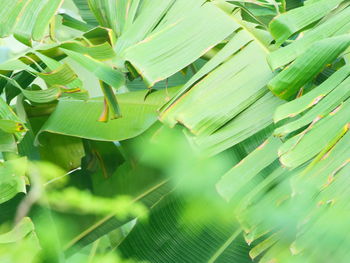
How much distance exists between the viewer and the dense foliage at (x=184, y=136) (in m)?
0.55

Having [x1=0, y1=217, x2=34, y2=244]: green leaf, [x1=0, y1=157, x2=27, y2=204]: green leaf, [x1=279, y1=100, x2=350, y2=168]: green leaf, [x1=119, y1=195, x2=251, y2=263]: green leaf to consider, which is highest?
[x1=279, y1=100, x2=350, y2=168]: green leaf

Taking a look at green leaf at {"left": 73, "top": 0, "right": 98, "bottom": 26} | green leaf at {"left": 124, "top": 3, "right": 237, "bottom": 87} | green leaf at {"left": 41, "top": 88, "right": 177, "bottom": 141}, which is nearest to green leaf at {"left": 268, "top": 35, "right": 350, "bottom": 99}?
green leaf at {"left": 124, "top": 3, "right": 237, "bottom": 87}

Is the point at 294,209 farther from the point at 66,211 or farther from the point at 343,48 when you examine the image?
the point at 66,211

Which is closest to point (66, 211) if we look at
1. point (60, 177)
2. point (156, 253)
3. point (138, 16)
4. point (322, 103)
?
point (60, 177)

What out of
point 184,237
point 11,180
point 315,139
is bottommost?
point 184,237

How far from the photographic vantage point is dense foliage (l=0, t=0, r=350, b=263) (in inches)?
21.5

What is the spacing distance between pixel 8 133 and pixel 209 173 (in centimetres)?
27

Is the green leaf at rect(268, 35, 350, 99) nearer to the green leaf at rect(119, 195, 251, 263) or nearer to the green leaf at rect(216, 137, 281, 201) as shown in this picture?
the green leaf at rect(216, 137, 281, 201)

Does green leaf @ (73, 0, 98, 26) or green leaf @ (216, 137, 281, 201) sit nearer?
green leaf @ (216, 137, 281, 201)

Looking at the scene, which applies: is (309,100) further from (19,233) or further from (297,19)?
(19,233)

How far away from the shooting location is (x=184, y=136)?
76 cm

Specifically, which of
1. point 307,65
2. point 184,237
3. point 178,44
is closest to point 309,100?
point 307,65

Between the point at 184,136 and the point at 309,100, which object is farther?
the point at 184,136

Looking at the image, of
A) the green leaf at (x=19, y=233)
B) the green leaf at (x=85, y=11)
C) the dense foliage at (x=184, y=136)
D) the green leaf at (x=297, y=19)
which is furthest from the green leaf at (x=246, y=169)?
the green leaf at (x=85, y=11)
